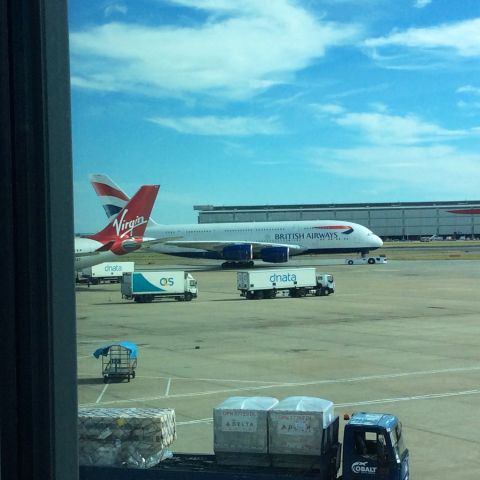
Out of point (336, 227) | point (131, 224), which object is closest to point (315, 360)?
point (131, 224)

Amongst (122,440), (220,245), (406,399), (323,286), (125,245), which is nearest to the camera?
(122,440)

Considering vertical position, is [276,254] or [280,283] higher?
[276,254]

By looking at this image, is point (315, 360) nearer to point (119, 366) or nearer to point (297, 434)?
point (119, 366)

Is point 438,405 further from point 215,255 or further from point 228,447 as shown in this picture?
point 215,255

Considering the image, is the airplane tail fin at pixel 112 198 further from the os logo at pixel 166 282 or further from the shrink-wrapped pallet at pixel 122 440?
the shrink-wrapped pallet at pixel 122 440

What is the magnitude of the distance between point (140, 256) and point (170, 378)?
117m

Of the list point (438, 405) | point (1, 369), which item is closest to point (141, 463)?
point (1, 369)

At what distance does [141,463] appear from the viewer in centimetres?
974

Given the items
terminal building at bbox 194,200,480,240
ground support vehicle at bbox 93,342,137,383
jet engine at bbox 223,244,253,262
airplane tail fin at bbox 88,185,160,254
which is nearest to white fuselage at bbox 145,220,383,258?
jet engine at bbox 223,244,253,262

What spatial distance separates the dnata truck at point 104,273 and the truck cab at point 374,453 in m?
64.0

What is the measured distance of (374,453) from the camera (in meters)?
9.80

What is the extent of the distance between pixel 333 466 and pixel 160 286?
40055 mm

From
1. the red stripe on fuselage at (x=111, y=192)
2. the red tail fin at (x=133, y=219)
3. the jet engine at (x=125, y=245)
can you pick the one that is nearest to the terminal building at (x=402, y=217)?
the red stripe on fuselage at (x=111, y=192)

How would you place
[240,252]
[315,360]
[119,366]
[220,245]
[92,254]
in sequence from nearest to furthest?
[119,366] → [315,360] → [92,254] → [240,252] → [220,245]
